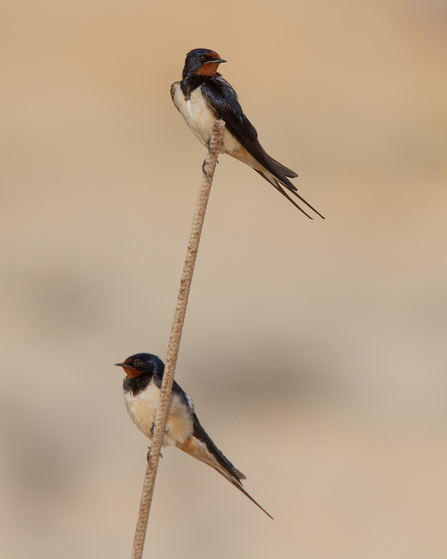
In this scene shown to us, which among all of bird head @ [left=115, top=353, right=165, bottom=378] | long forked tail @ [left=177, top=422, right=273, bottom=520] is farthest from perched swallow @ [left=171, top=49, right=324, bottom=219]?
long forked tail @ [left=177, top=422, right=273, bottom=520]

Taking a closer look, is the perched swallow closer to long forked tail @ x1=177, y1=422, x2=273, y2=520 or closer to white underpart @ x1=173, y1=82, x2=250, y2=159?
white underpart @ x1=173, y1=82, x2=250, y2=159

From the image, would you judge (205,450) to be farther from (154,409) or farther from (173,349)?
(173,349)

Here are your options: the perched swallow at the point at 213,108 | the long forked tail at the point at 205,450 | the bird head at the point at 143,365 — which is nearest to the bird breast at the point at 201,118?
the perched swallow at the point at 213,108

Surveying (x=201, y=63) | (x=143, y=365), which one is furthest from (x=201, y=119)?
(x=143, y=365)

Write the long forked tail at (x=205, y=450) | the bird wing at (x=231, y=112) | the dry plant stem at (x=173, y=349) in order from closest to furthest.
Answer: the dry plant stem at (x=173, y=349) < the bird wing at (x=231, y=112) < the long forked tail at (x=205, y=450)

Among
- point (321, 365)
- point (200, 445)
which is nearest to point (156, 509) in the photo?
point (321, 365)

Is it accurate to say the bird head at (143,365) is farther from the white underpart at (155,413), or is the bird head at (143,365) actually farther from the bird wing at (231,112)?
the bird wing at (231,112)
